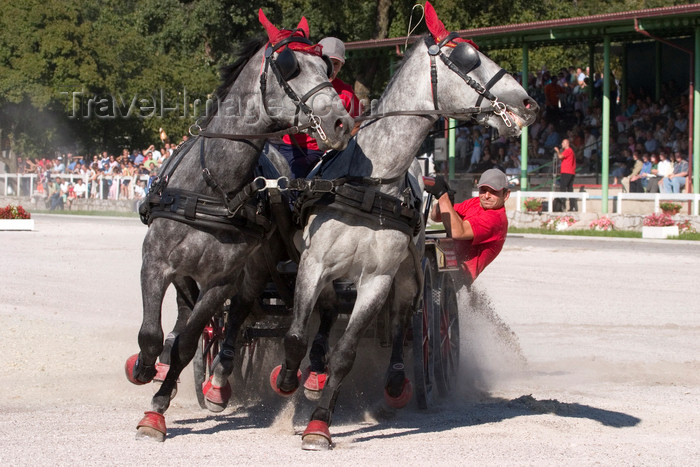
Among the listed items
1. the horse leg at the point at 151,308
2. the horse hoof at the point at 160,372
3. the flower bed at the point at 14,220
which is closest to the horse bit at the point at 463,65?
the horse leg at the point at 151,308

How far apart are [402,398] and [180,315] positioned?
1543 millimetres

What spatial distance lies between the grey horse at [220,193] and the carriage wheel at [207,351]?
0.87 m

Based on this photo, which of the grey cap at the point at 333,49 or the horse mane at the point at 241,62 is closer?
the horse mane at the point at 241,62

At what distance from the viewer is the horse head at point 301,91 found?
18.5 feet

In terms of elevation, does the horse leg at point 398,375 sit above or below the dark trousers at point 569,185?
below

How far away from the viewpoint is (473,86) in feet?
19.9

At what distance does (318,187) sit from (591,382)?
10.4 feet

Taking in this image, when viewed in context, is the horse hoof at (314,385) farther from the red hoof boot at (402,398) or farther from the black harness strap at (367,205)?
the black harness strap at (367,205)

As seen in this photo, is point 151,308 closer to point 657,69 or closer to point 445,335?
point 445,335

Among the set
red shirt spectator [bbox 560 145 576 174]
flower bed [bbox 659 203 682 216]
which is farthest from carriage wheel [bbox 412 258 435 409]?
red shirt spectator [bbox 560 145 576 174]

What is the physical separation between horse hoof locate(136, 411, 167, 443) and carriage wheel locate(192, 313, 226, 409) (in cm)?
108

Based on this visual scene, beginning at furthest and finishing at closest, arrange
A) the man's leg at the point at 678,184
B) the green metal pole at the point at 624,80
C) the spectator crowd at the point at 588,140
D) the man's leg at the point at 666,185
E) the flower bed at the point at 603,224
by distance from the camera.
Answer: the green metal pole at the point at 624,80 < the spectator crowd at the point at 588,140 < the man's leg at the point at 666,185 < the man's leg at the point at 678,184 < the flower bed at the point at 603,224

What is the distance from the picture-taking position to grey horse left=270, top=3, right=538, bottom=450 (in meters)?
5.95

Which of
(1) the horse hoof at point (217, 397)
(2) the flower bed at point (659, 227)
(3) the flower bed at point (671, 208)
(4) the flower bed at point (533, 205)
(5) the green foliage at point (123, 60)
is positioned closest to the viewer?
(1) the horse hoof at point (217, 397)
